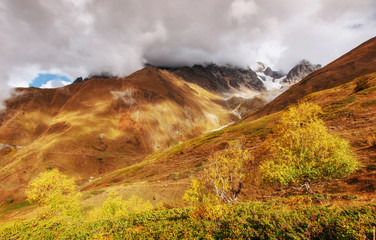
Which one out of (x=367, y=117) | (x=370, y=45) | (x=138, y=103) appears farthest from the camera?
(x=138, y=103)

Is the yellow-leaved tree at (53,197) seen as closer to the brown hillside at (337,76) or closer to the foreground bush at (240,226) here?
the foreground bush at (240,226)

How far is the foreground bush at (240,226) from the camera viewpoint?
8.71 m

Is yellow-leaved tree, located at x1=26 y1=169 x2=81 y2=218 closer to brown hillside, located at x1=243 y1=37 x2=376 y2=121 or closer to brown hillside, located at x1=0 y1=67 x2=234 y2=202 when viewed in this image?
brown hillside, located at x1=0 y1=67 x2=234 y2=202

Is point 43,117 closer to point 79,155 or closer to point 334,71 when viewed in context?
point 79,155

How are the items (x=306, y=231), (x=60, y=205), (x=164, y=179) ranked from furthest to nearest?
(x=164, y=179) < (x=60, y=205) < (x=306, y=231)

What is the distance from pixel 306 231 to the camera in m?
8.96

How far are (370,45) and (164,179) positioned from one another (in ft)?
685

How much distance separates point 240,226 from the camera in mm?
10680

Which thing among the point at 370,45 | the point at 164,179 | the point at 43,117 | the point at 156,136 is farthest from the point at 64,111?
the point at 370,45

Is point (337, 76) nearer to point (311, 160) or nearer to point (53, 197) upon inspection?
point (311, 160)

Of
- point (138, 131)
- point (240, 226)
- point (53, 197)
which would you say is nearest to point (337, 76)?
point (240, 226)

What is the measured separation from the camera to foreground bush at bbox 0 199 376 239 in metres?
8.71

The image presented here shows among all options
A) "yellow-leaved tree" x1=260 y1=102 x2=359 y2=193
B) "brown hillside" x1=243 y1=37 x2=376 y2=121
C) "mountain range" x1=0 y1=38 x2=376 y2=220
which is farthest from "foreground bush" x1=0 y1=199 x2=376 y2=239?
"brown hillside" x1=243 y1=37 x2=376 y2=121

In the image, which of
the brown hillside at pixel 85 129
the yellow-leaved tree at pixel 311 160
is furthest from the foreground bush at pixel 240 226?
the brown hillside at pixel 85 129
